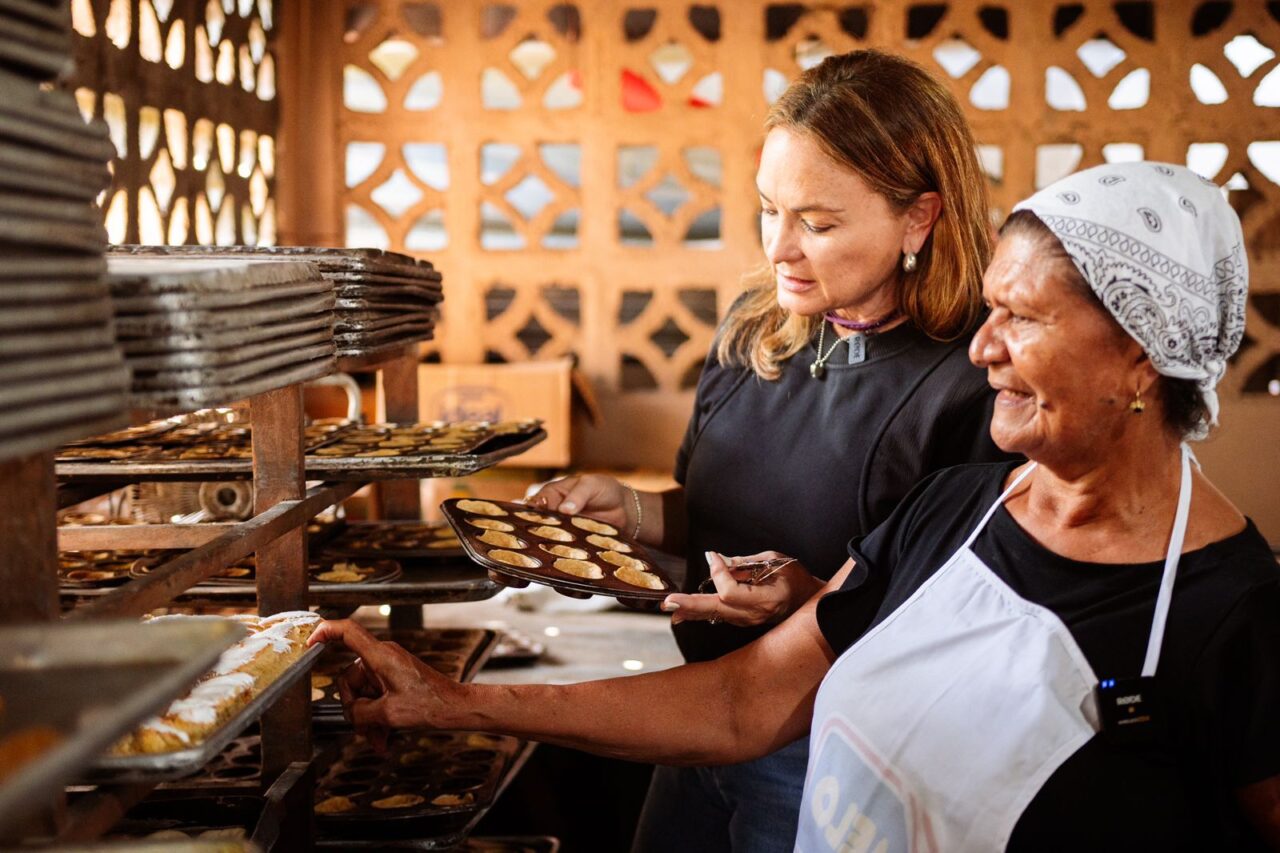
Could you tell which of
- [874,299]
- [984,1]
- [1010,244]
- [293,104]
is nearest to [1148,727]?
[1010,244]

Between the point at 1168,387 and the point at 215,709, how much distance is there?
49.1 inches

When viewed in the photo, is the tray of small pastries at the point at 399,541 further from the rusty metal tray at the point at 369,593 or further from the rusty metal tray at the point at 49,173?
the rusty metal tray at the point at 49,173

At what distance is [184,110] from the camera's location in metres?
3.83

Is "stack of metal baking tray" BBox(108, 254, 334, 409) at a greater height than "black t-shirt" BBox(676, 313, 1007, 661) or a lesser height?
greater

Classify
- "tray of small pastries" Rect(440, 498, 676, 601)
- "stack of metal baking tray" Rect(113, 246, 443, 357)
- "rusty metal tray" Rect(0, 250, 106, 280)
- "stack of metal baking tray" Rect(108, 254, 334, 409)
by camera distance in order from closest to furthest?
"rusty metal tray" Rect(0, 250, 106, 280), "stack of metal baking tray" Rect(108, 254, 334, 409), "tray of small pastries" Rect(440, 498, 676, 601), "stack of metal baking tray" Rect(113, 246, 443, 357)

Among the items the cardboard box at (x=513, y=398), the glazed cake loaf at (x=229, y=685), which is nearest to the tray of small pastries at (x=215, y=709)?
the glazed cake loaf at (x=229, y=685)

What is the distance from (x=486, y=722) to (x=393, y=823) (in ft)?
2.40

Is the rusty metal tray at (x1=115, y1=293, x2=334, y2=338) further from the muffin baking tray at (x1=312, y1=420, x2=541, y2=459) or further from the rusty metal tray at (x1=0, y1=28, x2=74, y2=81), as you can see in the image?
the muffin baking tray at (x1=312, y1=420, x2=541, y2=459)

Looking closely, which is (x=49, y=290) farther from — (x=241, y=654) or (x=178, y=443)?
(x=178, y=443)

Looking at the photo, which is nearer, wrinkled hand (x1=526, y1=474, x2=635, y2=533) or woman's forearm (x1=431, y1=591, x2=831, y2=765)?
woman's forearm (x1=431, y1=591, x2=831, y2=765)

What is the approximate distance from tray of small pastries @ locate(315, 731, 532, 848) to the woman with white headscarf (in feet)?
2.26

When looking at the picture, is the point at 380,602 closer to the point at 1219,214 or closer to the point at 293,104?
the point at 1219,214

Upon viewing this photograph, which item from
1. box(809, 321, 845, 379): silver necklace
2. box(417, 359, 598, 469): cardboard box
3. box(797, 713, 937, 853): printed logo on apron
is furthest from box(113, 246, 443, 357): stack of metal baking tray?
box(417, 359, 598, 469): cardboard box

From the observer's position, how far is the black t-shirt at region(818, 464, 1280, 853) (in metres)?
1.51
